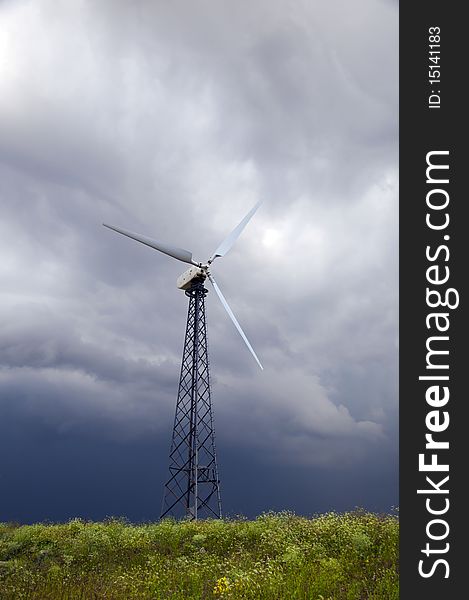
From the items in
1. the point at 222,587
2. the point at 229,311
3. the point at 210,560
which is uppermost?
the point at 229,311

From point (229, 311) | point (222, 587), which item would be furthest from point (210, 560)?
point (229, 311)

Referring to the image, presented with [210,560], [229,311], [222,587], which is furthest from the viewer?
[229,311]

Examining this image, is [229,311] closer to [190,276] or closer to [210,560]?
[190,276]

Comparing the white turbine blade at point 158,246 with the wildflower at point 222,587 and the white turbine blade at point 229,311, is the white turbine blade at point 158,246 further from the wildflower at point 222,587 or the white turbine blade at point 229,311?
the wildflower at point 222,587

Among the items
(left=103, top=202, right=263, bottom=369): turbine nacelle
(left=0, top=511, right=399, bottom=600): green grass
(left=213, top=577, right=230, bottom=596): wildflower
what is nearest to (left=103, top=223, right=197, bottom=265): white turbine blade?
(left=103, top=202, right=263, bottom=369): turbine nacelle

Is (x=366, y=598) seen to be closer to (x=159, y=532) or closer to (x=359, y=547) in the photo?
(x=359, y=547)

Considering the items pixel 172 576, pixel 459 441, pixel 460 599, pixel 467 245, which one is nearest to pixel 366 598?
pixel 460 599

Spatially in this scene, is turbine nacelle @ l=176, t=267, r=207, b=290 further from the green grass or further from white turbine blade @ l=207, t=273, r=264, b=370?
the green grass

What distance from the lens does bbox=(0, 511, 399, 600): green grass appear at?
12.2m

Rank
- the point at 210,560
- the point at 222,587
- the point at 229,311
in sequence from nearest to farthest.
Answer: the point at 222,587 → the point at 210,560 → the point at 229,311

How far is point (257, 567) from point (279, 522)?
240 inches

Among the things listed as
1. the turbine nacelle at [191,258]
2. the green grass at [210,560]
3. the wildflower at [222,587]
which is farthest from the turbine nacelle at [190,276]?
the wildflower at [222,587]

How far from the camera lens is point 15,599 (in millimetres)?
12766

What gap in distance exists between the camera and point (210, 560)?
52.0 ft
